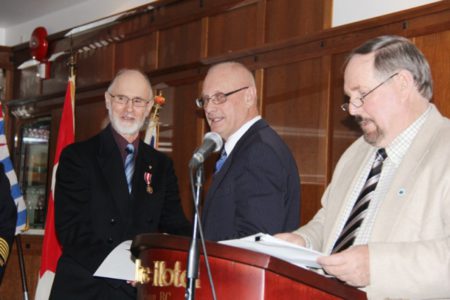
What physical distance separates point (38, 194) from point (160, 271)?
25.0 feet

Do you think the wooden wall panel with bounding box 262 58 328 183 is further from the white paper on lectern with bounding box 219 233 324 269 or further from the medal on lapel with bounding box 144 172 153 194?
the white paper on lectern with bounding box 219 233 324 269

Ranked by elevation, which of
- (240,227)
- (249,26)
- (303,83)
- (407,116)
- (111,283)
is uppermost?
(249,26)

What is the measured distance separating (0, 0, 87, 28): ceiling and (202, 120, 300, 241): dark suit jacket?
20.1ft

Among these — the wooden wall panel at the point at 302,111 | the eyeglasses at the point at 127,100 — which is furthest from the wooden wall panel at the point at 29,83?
the eyeglasses at the point at 127,100

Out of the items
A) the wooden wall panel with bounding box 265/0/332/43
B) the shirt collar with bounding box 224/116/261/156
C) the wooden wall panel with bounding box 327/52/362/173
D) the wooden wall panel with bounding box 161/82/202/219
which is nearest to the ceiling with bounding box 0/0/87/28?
the wooden wall panel with bounding box 161/82/202/219

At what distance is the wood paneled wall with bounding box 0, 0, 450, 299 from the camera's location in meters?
4.91

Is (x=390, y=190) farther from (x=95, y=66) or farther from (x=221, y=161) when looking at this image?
(x=95, y=66)

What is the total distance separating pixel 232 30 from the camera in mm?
6469

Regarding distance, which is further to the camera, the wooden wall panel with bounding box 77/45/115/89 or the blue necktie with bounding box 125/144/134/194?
the wooden wall panel with bounding box 77/45/115/89

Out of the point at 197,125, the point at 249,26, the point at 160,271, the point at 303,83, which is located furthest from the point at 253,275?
the point at 197,125

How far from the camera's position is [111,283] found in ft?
12.3

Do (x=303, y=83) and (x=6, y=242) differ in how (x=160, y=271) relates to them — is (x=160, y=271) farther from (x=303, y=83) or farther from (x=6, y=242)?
(x=303, y=83)

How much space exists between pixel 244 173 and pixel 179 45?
4.12m

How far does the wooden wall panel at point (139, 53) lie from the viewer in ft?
25.1
